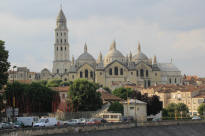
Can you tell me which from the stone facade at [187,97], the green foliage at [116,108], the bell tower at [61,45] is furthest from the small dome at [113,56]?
the green foliage at [116,108]

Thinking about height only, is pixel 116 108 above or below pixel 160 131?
above

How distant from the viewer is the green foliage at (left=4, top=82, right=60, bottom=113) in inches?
2768

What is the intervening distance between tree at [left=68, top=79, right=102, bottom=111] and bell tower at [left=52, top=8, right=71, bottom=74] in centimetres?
12068

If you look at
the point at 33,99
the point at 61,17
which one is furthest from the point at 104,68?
the point at 33,99

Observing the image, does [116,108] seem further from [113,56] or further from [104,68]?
[113,56]

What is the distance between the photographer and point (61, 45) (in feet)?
648

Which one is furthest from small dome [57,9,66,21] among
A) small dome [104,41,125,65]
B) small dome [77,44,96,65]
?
small dome [104,41,125,65]

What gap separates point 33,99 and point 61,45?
419ft

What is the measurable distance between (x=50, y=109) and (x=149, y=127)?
2262cm

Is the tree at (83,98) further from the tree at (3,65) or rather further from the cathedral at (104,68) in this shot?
the cathedral at (104,68)

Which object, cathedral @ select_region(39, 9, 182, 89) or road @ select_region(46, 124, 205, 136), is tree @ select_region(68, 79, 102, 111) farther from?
cathedral @ select_region(39, 9, 182, 89)

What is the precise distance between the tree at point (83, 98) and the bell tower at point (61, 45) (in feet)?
396

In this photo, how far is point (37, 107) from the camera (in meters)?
71.4

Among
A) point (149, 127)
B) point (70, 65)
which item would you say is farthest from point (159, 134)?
point (70, 65)
